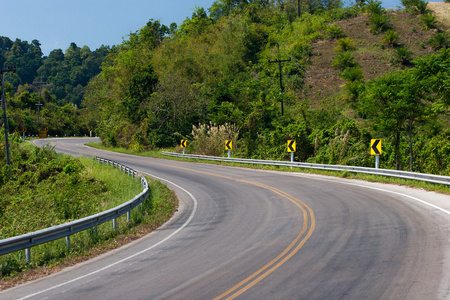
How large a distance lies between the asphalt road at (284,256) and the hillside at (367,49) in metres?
40.8

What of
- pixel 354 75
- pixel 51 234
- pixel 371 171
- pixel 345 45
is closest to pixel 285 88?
pixel 354 75

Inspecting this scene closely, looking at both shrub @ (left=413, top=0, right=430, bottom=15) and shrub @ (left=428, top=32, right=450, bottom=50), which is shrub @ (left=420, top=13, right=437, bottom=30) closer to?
shrub @ (left=413, top=0, right=430, bottom=15)

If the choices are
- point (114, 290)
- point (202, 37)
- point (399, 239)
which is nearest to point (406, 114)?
point (399, 239)

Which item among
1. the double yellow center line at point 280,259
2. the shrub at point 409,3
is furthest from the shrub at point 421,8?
the double yellow center line at point 280,259

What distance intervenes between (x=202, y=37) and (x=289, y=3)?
961 inches

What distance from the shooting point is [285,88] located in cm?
5628

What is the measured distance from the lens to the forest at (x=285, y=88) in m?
26.6

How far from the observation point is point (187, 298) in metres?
6.59

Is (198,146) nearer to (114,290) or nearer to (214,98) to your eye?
(214,98)

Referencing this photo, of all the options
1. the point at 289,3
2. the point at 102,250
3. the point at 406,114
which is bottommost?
the point at 102,250

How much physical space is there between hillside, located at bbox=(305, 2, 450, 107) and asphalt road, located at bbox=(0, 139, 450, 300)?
40766 millimetres

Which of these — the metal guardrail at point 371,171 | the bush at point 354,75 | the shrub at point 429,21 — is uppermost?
the shrub at point 429,21

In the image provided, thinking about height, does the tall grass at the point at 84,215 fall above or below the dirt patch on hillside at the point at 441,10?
below

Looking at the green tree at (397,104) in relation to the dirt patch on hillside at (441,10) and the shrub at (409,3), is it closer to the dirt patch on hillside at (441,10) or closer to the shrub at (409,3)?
the dirt patch on hillside at (441,10)
